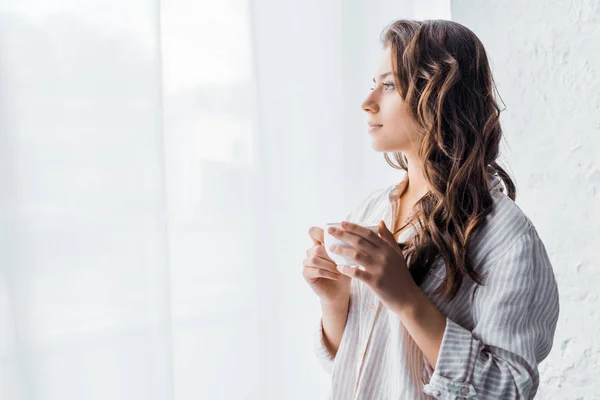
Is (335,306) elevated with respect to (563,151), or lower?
lower

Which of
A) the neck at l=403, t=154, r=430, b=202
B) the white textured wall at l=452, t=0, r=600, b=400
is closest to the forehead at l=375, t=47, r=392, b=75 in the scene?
the neck at l=403, t=154, r=430, b=202

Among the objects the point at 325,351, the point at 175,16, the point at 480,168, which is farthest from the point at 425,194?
the point at 175,16

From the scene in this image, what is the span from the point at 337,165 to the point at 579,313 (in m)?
0.81

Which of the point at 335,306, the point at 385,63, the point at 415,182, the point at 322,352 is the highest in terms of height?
the point at 385,63

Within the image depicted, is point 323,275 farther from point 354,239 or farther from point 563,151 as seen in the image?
point 563,151

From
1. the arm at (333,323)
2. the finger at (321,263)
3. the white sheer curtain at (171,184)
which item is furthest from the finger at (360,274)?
the white sheer curtain at (171,184)

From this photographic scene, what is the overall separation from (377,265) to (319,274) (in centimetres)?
A: 19

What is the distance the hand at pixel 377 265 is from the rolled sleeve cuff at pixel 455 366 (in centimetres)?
9

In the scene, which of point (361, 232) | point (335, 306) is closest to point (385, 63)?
point (361, 232)

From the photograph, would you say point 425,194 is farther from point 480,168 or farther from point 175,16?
point 175,16

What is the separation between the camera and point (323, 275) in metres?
1.11

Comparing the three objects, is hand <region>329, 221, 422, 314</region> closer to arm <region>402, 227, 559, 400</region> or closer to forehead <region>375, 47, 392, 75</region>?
arm <region>402, 227, 559, 400</region>

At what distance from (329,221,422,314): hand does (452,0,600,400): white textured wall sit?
2.86 ft

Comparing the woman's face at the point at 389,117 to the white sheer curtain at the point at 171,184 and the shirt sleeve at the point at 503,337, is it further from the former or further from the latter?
the white sheer curtain at the point at 171,184
